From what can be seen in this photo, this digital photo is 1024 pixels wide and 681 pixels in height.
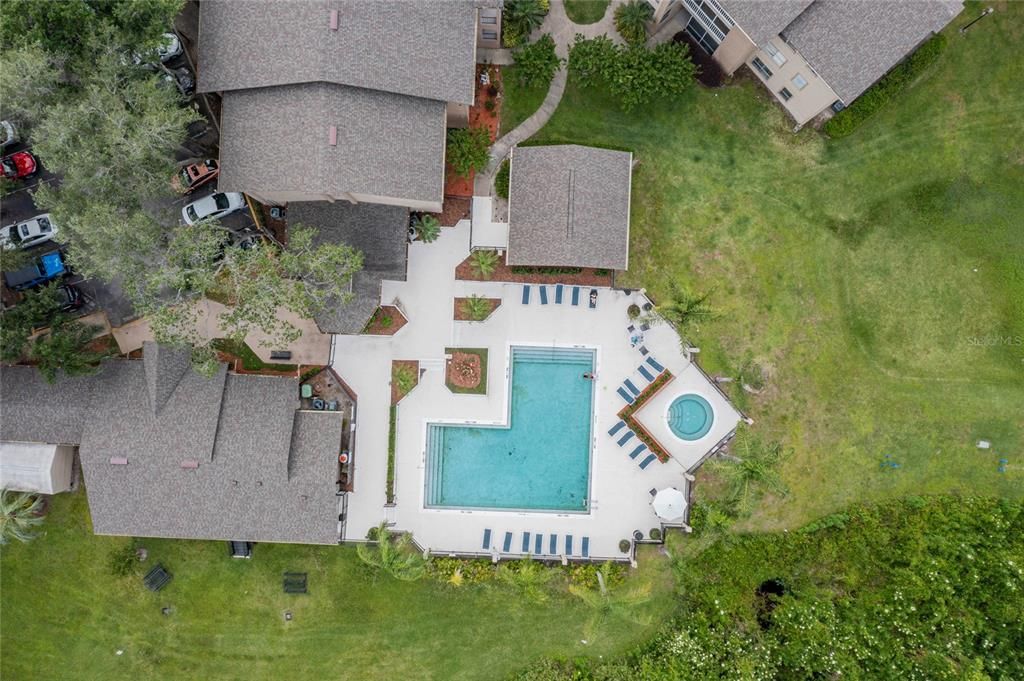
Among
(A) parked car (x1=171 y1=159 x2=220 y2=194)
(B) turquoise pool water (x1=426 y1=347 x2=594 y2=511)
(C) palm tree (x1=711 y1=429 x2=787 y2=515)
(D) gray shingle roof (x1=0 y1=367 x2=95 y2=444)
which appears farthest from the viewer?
(B) turquoise pool water (x1=426 y1=347 x2=594 y2=511)

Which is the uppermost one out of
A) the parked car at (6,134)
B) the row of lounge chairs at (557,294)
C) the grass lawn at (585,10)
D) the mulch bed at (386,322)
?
the grass lawn at (585,10)

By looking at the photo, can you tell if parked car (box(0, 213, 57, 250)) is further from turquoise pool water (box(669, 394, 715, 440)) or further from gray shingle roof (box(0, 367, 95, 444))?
turquoise pool water (box(669, 394, 715, 440))

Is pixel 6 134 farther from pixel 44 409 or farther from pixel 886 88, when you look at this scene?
pixel 886 88

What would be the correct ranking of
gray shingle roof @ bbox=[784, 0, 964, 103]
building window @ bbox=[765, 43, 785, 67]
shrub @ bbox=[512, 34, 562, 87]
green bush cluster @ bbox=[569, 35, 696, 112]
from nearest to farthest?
gray shingle roof @ bbox=[784, 0, 964, 103], building window @ bbox=[765, 43, 785, 67], green bush cluster @ bbox=[569, 35, 696, 112], shrub @ bbox=[512, 34, 562, 87]

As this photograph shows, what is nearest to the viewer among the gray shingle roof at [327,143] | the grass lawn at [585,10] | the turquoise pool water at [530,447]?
the gray shingle roof at [327,143]

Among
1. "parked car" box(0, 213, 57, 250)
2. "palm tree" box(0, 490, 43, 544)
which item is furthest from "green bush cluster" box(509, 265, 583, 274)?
"palm tree" box(0, 490, 43, 544)

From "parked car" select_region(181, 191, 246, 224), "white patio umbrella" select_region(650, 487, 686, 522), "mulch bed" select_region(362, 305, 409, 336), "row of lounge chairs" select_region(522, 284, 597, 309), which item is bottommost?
"white patio umbrella" select_region(650, 487, 686, 522)

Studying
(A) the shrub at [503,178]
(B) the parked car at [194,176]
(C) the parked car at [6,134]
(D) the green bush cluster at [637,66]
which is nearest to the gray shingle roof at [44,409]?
(B) the parked car at [194,176]

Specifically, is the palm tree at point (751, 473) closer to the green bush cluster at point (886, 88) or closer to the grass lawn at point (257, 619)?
the grass lawn at point (257, 619)
